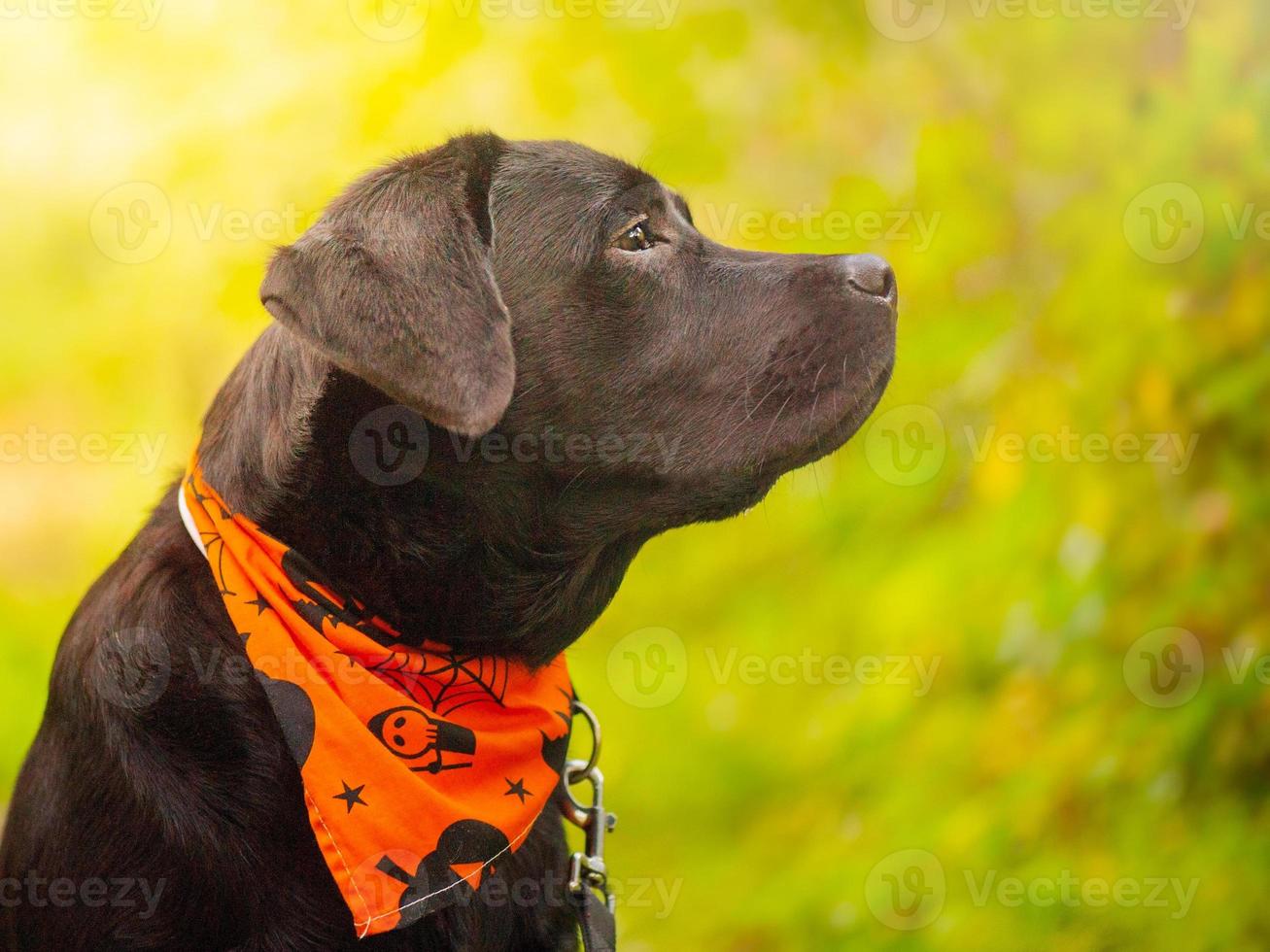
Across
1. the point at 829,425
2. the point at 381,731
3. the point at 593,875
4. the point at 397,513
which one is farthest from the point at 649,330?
the point at 593,875

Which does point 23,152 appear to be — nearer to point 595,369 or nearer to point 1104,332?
point 595,369

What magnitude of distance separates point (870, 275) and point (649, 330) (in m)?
0.47

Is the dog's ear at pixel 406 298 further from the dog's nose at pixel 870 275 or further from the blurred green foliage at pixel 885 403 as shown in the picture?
the blurred green foliage at pixel 885 403

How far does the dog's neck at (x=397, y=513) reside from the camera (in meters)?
2.11

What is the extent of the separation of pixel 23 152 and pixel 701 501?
3.46 metres

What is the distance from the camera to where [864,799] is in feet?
13.5

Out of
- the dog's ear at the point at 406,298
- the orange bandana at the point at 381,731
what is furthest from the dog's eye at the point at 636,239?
the orange bandana at the point at 381,731

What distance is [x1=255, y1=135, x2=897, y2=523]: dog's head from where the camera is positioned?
227cm

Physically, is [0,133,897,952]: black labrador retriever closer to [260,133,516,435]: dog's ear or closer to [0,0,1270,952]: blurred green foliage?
[260,133,516,435]: dog's ear

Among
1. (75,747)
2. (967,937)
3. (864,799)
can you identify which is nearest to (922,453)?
(864,799)

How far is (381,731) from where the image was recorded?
2.16 metres

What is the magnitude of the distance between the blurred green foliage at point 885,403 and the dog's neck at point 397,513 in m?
2.11

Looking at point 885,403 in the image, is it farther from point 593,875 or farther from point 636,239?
point 593,875

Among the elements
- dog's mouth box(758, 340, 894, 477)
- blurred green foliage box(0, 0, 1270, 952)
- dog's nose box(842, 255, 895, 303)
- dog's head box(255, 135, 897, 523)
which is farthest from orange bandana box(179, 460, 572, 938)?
blurred green foliage box(0, 0, 1270, 952)
